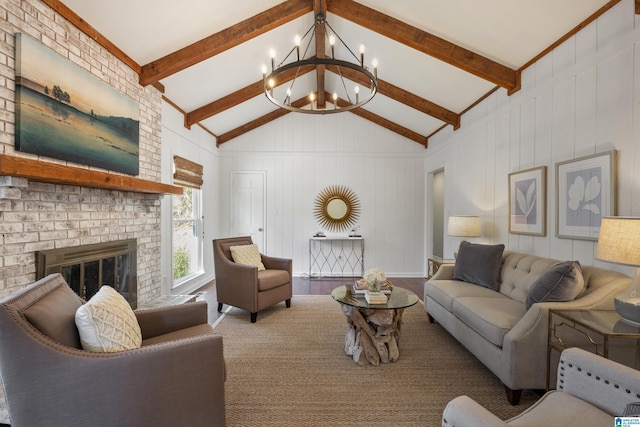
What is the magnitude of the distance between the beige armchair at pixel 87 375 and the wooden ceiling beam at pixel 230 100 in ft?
11.7

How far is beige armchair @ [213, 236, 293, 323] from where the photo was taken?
10.7ft

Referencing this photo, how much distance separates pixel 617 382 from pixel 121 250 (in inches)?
138

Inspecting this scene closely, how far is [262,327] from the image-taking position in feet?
10.3

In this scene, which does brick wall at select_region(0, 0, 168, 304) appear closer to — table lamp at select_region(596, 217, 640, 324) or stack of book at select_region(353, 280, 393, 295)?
stack of book at select_region(353, 280, 393, 295)

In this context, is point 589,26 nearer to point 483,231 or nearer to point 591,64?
point 591,64

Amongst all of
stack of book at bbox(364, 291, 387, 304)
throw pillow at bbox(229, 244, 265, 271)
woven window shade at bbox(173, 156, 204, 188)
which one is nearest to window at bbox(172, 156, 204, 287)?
woven window shade at bbox(173, 156, 204, 188)

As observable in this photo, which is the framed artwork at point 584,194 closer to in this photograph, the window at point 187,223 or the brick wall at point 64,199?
the brick wall at point 64,199

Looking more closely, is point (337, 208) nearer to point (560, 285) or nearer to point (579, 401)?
point (560, 285)

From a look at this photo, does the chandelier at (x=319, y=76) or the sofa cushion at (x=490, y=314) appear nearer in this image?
the sofa cushion at (x=490, y=314)

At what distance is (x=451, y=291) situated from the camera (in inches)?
110

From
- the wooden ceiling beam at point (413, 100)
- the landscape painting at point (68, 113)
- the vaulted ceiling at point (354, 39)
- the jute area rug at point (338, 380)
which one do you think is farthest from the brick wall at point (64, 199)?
the wooden ceiling beam at point (413, 100)

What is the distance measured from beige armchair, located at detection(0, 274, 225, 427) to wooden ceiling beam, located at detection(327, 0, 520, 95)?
10.8ft

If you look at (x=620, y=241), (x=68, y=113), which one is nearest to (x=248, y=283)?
(x=68, y=113)

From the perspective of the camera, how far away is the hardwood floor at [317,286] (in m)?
4.30
